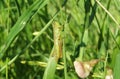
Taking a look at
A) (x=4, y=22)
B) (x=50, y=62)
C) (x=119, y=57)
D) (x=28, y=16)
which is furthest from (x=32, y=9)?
Result: (x=4, y=22)

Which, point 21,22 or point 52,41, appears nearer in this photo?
point 21,22

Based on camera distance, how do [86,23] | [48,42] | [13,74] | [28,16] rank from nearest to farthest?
[28,16]
[86,23]
[13,74]
[48,42]

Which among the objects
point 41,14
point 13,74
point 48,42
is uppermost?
point 41,14

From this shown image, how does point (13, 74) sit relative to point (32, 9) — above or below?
below

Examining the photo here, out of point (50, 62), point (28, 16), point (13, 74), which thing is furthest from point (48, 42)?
point (50, 62)

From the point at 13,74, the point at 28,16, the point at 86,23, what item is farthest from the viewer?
the point at 13,74

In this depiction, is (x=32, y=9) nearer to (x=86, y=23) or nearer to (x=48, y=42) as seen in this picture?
(x=86, y=23)

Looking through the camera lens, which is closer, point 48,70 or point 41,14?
point 48,70
